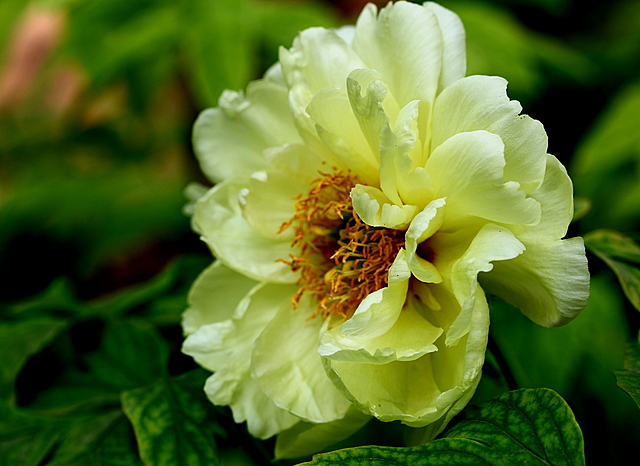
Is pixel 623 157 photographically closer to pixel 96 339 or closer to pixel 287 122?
pixel 287 122

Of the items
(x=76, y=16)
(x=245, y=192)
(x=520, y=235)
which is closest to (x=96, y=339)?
(x=245, y=192)

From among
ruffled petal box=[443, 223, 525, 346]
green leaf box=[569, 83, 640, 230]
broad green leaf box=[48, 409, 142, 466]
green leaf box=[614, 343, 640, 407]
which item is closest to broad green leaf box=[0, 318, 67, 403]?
broad green leaf box=[48, 409, 142, 466]

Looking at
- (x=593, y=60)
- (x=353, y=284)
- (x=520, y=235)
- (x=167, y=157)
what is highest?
(x=520, y=235)

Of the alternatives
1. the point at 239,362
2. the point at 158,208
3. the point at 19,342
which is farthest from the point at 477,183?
the point at 158,208

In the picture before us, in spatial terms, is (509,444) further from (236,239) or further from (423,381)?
(236,239)

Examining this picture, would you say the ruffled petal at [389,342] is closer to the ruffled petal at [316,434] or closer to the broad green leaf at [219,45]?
the ruffled petal at [316,434]

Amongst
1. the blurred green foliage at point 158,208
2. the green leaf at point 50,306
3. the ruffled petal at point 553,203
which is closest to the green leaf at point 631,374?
the blurred green foliage at point 158,208
